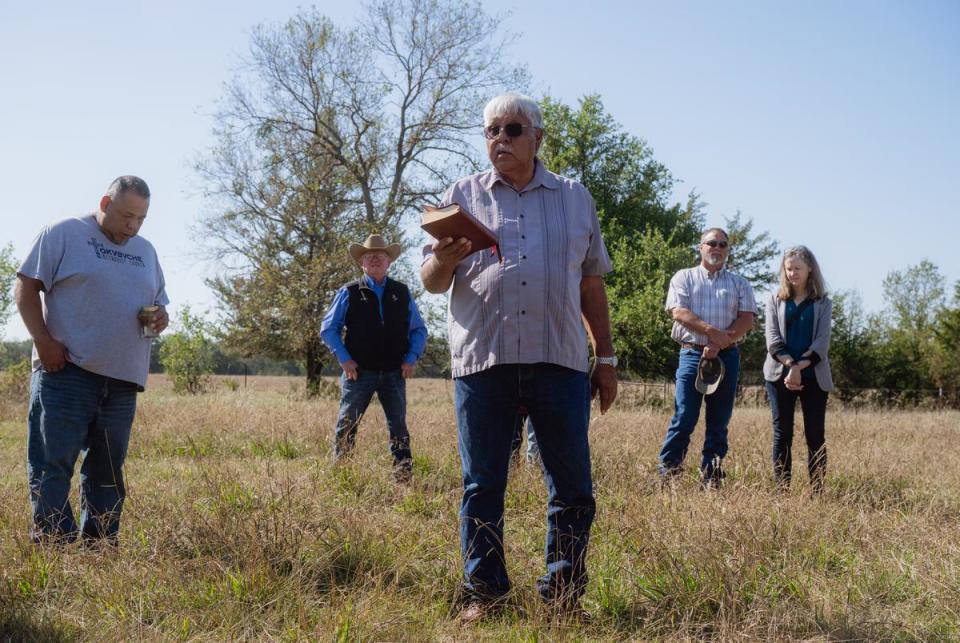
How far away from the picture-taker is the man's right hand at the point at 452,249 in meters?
3.04

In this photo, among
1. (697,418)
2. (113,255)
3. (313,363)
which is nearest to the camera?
(113,255)

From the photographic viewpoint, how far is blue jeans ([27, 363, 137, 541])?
391cm

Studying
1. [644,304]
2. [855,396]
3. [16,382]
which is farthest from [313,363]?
[855,396]

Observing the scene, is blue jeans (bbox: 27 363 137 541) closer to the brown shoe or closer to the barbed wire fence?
the brown shoe

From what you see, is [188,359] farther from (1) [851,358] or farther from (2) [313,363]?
(1) [851,358]

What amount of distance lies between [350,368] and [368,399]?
0.30 m

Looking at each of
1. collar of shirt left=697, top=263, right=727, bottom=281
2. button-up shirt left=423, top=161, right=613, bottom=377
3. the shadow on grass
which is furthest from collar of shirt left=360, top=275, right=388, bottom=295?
the shadow on grass

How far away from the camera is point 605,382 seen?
3496 mm

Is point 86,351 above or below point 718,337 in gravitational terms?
below

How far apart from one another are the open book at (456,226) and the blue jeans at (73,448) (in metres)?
2.11

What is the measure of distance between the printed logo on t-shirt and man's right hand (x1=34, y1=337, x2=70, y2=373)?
492mm

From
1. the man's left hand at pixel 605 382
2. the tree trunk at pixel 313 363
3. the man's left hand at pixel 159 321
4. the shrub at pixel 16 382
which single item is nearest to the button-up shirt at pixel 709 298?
the man's left hand at pixel 605 382

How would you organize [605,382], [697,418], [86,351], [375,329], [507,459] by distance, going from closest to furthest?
[507,459] < [605,382] < [86,351] < [697,418] < [375,329]

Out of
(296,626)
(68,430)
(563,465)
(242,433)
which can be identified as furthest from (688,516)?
(242,433)
